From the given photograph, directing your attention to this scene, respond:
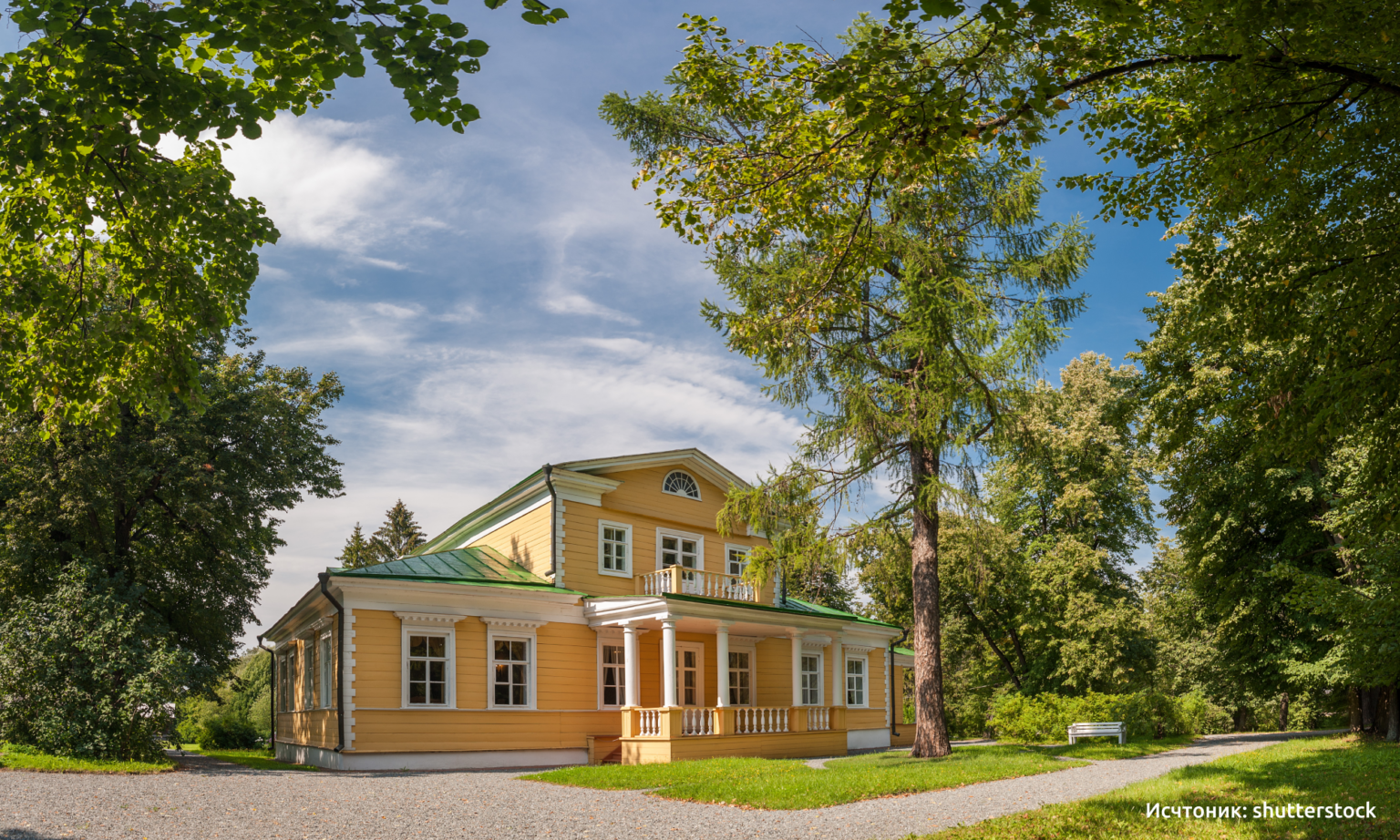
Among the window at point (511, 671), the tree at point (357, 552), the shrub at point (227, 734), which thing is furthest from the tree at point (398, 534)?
the window at point (511, 671)

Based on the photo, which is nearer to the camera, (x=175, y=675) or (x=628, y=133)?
(x=175, y=675)

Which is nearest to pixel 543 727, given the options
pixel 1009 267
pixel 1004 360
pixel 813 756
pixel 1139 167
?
pixel 813 756

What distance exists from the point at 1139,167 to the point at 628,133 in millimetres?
13355

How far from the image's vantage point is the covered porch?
17969mm

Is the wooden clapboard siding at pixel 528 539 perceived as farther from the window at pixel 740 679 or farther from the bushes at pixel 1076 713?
the bushes at pixel 1076 713

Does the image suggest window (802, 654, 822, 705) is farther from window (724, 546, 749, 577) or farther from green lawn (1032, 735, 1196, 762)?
green lawn (1032, 735, 1196, 762)

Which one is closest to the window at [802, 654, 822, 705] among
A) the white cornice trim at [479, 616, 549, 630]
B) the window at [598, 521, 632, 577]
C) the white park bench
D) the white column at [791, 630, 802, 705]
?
the white column at [791, 630, 802, 705]

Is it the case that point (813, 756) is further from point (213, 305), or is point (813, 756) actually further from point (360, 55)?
point (360, 55)

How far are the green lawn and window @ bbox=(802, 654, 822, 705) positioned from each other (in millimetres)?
5349

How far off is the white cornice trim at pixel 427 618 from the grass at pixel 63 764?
4.47m

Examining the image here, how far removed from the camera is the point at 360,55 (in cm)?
589

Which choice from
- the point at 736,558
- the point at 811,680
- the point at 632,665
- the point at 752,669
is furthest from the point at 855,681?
the point at 632,665

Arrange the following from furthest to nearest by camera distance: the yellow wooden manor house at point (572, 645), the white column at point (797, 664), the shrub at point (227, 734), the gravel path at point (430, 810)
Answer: the shrub at point (227, 734)
the white column at point (797, 664)
the yellow wooden manor house at point (572, 645)
the gravel path at point (430, 810)

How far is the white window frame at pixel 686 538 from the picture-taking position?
2166 centimetres
